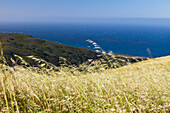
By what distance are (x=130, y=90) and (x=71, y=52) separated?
409 feet

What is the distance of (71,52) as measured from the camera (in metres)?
128

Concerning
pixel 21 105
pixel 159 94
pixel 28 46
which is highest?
pixel 159 94

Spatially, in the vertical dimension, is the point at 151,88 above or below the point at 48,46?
above

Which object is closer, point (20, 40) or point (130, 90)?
point (130, 90)

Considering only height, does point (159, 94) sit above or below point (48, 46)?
above

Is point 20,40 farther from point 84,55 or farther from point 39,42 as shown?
point 84,55

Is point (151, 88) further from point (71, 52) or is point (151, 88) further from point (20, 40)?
point (20, 40)

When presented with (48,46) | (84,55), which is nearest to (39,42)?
(48,46)

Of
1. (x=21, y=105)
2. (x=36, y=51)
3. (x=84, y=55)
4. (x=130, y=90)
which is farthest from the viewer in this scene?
(x=84, y=55)

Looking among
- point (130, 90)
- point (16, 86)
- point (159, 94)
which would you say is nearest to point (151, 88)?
point (159, 94)

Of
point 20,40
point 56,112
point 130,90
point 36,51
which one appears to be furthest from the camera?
point 20,40

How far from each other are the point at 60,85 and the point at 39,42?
139 meters

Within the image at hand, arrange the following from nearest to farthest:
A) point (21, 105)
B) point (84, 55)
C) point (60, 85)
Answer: point (21, 105) → point (60, 85) → point (84, 55)

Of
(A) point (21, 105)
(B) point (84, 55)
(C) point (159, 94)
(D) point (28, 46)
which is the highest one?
(C) point (159, 94)
